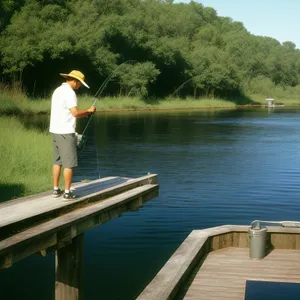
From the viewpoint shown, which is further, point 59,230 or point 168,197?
point 168,197

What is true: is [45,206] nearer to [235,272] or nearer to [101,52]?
[235,272]

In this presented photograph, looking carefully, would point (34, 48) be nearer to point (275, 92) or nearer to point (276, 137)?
point (276, 137)

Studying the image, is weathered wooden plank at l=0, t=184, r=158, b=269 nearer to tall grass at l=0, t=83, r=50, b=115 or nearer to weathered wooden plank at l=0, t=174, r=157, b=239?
weathered wooden plank at l=0, t=174, r=157, b=239

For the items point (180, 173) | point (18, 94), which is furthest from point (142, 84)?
point (180, 173)

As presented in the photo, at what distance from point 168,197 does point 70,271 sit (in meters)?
6.99

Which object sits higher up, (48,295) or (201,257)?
(201,257)

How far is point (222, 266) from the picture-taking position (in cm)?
718

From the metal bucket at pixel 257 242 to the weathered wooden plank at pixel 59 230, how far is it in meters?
2.00

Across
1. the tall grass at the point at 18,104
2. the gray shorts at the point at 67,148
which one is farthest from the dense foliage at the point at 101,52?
the gray shorts at the point at 67,148

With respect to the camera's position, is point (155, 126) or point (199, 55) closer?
point (155, 126)

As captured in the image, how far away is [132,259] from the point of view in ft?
30.8

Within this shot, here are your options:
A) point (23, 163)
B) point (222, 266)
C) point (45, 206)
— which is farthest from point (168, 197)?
point (222, 266)

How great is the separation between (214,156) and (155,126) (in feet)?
48.8

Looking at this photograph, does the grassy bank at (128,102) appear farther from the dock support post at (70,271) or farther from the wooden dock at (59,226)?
the dock support post at (70,271)
